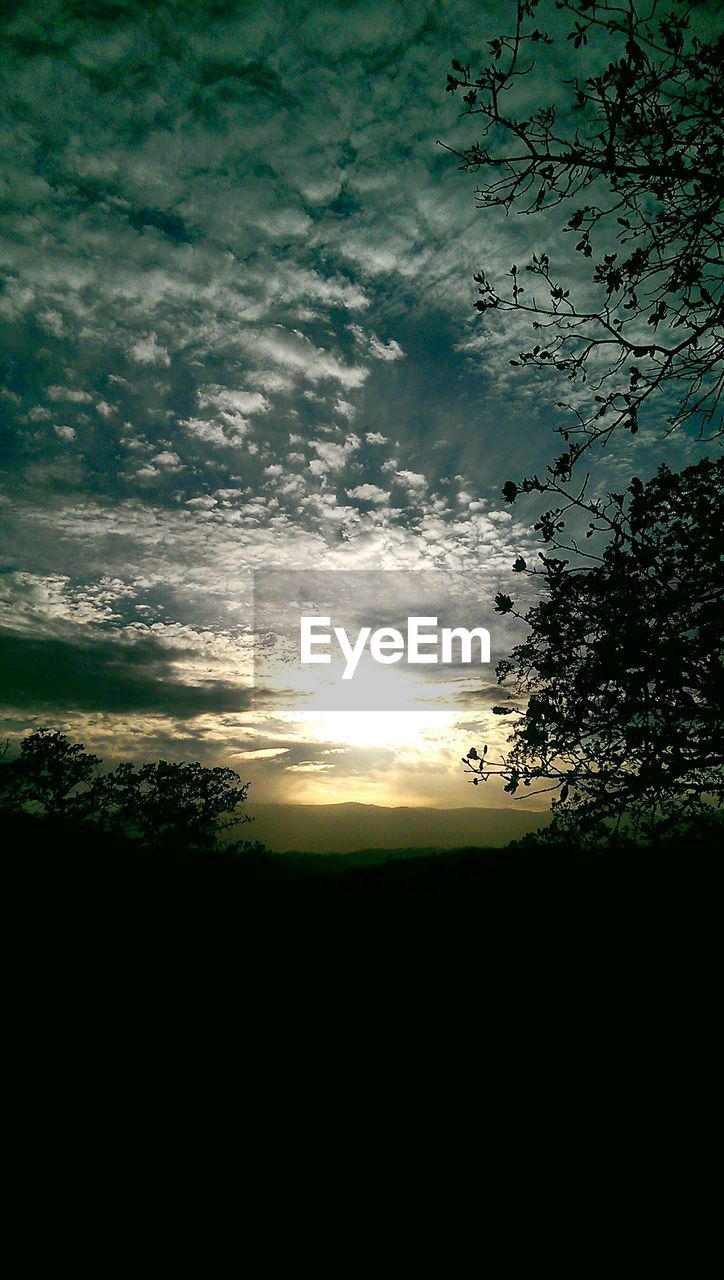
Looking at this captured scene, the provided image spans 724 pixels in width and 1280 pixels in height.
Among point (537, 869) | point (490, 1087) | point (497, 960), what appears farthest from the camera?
point (537, 869)

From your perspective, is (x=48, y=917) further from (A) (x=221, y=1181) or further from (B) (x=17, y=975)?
(A) (x=221, y=1181)

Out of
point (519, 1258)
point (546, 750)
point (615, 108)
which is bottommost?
point (519, 1258)

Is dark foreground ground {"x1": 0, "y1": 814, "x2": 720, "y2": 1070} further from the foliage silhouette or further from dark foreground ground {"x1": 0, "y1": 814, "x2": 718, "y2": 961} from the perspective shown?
the foliage silhouette

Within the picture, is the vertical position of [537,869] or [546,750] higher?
[546,750]

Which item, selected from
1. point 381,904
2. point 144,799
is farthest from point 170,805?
point 381,904

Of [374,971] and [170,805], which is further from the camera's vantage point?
[170,805]

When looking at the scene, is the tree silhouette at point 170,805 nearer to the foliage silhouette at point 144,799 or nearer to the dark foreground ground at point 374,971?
the foliage silhouette at point 144,799

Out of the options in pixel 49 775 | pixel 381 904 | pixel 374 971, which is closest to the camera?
pixel 374 971

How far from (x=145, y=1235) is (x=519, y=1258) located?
2766 mm

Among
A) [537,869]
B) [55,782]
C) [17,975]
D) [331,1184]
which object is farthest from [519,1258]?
[55,782]

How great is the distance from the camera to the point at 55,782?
5272 centimetres

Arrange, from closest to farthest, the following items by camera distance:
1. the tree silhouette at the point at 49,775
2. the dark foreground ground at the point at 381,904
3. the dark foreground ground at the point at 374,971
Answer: the dark foreground ground at the point at 374,971
the dark foreground ground at the point at 381,904
the tree silhouette at the point at 49,775

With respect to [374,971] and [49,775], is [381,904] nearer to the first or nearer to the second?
[374,971]

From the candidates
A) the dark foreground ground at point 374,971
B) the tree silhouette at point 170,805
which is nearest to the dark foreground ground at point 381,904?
the dark foreground ground at point 374,971
